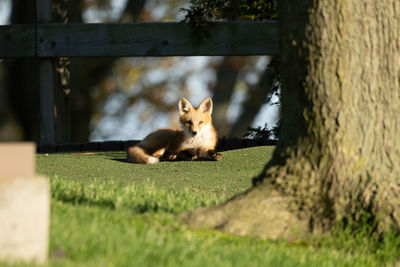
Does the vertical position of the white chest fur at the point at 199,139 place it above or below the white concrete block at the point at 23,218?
above

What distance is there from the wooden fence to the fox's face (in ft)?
5.03

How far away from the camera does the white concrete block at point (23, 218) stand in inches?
101

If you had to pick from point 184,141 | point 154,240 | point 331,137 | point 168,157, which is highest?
point 331,137

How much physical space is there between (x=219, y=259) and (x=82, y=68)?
11.3 m

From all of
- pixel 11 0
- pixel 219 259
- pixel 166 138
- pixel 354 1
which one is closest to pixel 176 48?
pixel 166 138

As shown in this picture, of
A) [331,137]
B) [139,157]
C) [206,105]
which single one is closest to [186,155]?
[139,157]

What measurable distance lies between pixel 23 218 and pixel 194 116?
18.8ft

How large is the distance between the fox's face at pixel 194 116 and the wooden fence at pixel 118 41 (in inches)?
60.4

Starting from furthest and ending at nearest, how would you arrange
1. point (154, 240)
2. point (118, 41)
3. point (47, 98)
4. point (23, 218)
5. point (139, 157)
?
point (47, 98), point (118, 41), point (139, 157), point (154, 240), point (23, 218)

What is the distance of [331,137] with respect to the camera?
157 inches

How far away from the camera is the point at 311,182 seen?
13.3 feet

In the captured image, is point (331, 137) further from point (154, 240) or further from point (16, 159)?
point (16, 159)

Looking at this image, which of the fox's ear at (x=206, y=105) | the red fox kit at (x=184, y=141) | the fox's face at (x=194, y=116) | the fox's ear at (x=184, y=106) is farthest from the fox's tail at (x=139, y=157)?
the fox's ear at (x=206, y=105)

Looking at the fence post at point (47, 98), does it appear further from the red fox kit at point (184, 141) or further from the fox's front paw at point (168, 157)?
the fox's front paw at point (168, 157)
